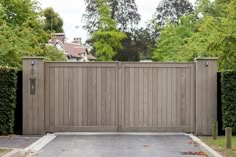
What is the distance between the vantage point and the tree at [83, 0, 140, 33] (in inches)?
2452

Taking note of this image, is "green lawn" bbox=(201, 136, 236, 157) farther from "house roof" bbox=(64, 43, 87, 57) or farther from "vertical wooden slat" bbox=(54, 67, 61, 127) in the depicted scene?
"house roof" bbox=(64, 43, 87, 57)

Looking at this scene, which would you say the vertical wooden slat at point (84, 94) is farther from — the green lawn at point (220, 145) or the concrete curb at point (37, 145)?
the green lawn at point (220, 145)

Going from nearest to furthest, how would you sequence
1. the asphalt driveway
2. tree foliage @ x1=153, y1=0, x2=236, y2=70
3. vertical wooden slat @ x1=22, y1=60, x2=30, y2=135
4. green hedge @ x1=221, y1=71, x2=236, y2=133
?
the asphalt driveway
green hedge @ x1=221, y1=71, x2=236, y2=133
vertical wooden slat @ x1=22, y1=60, x2=30, y2=135
tree foliage @ x1=153, y1=0, x2=236, y2=70

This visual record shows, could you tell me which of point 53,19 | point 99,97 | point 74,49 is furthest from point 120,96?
point 74,49

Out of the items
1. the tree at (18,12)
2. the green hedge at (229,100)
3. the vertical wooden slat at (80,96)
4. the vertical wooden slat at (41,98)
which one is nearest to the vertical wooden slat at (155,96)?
the green hedge at (229,100)

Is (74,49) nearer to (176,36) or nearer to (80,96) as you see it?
(176,36)

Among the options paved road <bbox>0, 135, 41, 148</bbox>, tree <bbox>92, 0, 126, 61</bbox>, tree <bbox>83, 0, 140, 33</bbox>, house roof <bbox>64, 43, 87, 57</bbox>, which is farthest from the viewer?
house roof <bbox>64, 43, 87, 57</bbox>

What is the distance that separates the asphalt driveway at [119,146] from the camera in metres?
11.6

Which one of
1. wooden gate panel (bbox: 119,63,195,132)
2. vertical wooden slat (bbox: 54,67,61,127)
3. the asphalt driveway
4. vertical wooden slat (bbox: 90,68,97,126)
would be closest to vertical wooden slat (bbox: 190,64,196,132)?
wooden gate panel (bbox: 119,63,195,132)

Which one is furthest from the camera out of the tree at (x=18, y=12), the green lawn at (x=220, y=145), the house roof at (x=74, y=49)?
the house roof at (x=74, y=49)

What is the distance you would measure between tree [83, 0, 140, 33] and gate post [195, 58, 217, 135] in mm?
45928

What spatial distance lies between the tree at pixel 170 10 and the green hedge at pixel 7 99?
166ft

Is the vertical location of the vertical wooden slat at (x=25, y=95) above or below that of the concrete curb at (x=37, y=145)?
above

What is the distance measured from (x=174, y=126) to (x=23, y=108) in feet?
14.7
